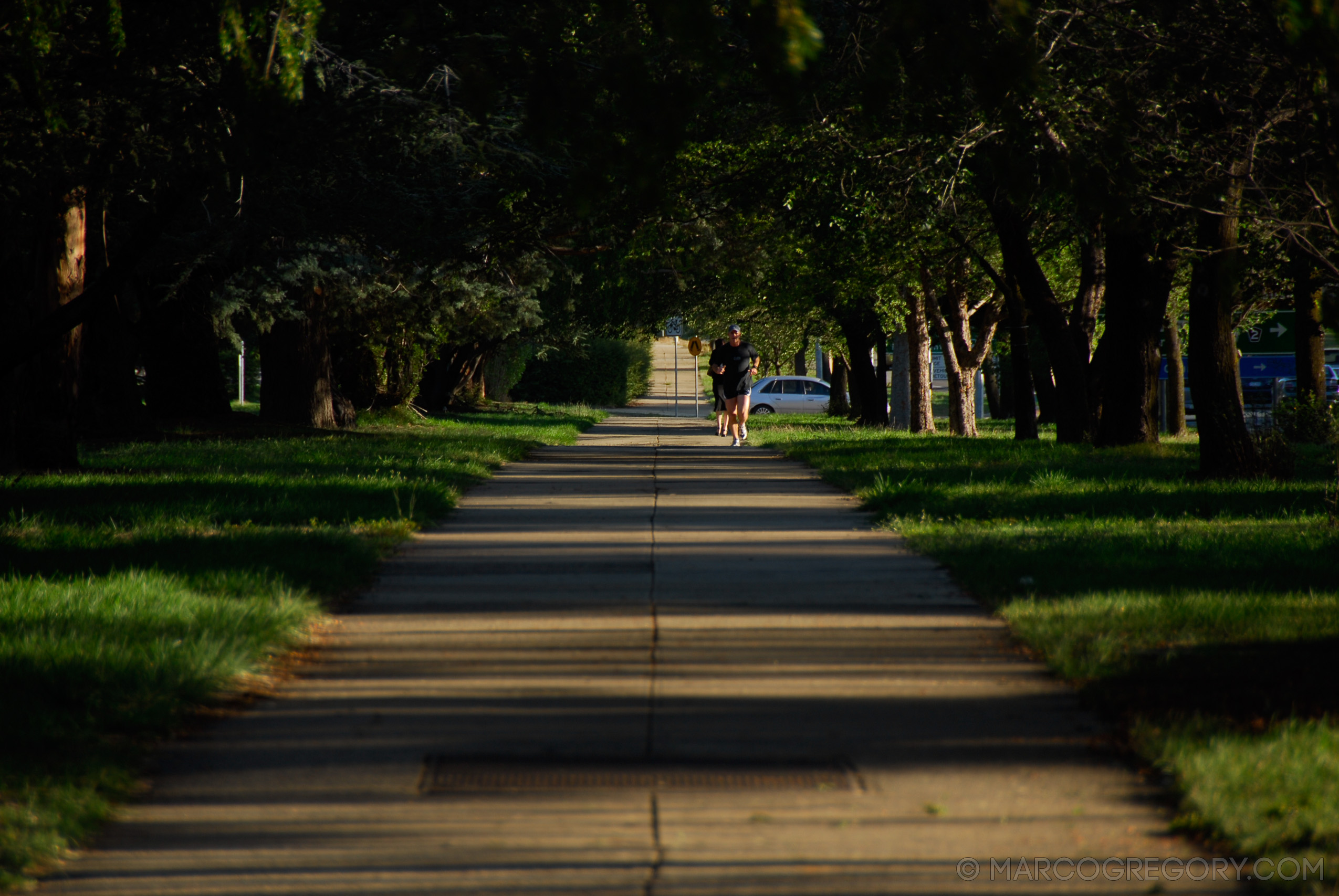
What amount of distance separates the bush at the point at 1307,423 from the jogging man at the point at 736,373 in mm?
8657

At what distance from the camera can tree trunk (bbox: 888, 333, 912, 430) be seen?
31.1 m

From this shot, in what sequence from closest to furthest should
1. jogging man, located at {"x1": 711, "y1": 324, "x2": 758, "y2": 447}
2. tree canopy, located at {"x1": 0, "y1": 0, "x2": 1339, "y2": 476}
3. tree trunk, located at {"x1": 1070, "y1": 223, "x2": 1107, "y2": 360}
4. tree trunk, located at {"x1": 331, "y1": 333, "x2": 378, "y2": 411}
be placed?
tree canopy, located at {"x1": 0, "y1": 0, "x2": 1339, "y2": 476} → tree trunk, located at {"x1": 1070, "y1": 223, "x2": 1107, "y2": 360} → jogging man, located at {"x1": 711, "y1": 324, "x2": 758, "y2": 447} → tree trunk, located at {"x1": 331, "y1": 333, "x2": 378, "y2": 411}

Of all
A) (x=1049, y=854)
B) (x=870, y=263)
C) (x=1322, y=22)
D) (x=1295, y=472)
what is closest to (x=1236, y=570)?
(x=1322, y=22)

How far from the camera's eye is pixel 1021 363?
2294 cm

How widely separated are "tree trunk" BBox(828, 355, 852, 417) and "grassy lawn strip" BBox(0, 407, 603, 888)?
29204 millimetres

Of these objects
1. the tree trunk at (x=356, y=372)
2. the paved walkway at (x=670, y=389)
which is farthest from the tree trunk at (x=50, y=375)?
the paved walkway at (x=670, y=389)

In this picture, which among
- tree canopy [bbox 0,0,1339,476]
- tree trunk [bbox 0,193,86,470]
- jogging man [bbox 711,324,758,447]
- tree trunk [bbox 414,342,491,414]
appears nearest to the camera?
tree canopy [bbox 0,0,1339,476]

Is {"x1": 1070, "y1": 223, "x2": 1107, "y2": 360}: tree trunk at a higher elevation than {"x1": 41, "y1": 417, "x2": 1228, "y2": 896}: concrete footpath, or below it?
higher

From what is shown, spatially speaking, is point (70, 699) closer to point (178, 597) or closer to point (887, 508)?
point (178, 597)

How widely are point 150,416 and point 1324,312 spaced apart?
70.7ft

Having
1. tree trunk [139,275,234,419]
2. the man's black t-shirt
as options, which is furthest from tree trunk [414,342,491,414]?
the man's black t-shirt

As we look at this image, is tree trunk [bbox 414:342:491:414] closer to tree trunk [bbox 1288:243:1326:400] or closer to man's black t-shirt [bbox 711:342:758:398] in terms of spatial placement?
man's black t-shirt [bbox 711:342:758:398]

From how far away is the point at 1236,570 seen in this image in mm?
7996

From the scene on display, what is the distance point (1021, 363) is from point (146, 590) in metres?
18.4
